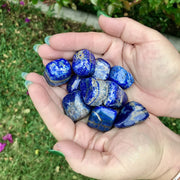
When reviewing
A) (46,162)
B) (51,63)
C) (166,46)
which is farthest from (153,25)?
(46,162)

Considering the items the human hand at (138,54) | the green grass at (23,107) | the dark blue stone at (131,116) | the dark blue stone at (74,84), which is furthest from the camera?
the green grass at (23,107)

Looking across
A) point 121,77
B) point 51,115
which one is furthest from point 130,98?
point 51,115

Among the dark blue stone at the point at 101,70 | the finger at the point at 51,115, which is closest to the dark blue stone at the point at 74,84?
the dark blue stone at the point at 101,70

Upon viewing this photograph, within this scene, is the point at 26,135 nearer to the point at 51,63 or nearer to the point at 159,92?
the point at 51,63

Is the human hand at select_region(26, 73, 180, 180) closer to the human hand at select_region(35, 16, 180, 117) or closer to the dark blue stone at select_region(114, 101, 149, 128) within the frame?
the dark blue stone at select_region(114, 101, 149, 128)

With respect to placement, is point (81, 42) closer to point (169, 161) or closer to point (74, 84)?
point (74, 84)

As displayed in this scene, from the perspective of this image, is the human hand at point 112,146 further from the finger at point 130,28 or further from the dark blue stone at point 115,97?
the finger at point 130,28
